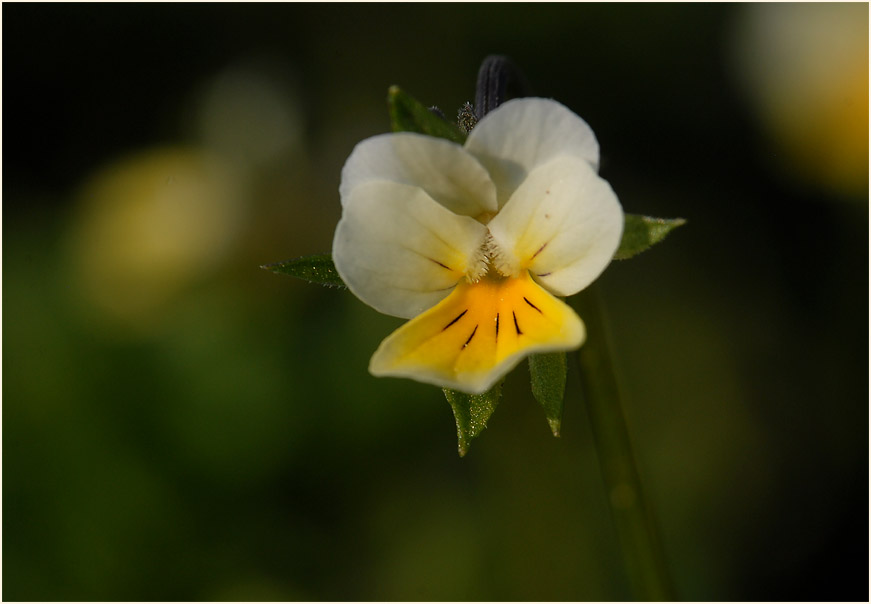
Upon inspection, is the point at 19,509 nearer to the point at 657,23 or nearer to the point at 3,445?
the point at 3,445

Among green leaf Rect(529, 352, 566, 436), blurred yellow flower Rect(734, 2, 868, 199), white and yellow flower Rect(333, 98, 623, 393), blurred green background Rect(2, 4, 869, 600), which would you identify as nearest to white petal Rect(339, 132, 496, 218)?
white and yellow flower Rect(333, 98, 623, 393)

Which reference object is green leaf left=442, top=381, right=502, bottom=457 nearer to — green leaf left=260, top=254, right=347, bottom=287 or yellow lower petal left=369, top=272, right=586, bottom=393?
yellow lower petal left=369, top=272, right=586, bottom=393

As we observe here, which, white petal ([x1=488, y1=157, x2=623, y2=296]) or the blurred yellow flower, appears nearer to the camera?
white petal ([x1=488, y1=157, x2=623, y2=296])

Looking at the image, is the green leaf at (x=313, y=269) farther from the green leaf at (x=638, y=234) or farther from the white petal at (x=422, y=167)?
the green leaf at (x=638, y=234)

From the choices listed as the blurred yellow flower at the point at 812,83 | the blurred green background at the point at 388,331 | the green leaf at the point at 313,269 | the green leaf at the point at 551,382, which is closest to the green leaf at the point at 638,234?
the green leaf at the point at 551,382

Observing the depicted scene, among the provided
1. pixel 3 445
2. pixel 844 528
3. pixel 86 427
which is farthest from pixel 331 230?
pixel 844 528

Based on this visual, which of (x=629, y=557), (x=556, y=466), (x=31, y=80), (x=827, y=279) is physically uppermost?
(x=31, y=80)
